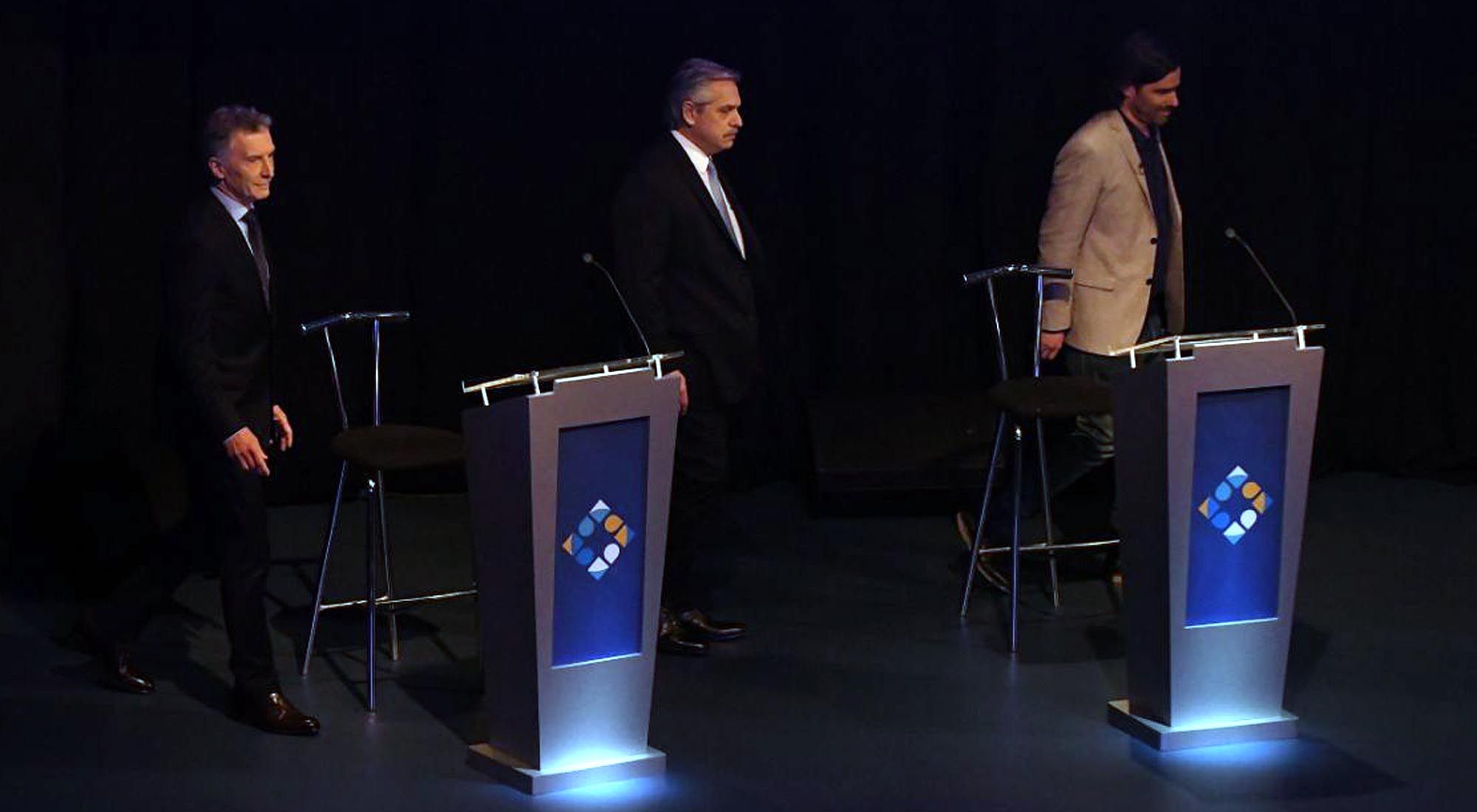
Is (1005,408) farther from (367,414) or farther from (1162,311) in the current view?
(367,414)

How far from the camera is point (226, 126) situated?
4742 mm

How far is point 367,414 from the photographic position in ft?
24.7

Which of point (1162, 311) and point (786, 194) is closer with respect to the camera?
point (1162, 311)

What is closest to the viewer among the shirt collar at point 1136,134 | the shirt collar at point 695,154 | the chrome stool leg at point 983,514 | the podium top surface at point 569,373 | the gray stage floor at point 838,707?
the podium top surface at point 569,373

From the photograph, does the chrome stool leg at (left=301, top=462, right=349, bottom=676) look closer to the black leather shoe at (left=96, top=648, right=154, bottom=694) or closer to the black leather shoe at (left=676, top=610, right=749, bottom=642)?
the black leather shoe at (left=96, top=648, right=154, bottom=694)

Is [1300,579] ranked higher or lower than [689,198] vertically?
lower

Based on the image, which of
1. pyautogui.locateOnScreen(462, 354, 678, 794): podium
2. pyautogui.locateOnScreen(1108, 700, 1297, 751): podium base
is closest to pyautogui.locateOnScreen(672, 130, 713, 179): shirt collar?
pyautogui.locateOnScreen(462, 354, 678, 794): podium

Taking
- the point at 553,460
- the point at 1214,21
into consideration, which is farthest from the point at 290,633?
the point at 1214,21

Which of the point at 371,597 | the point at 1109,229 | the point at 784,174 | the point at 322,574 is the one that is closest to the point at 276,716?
the point at 371,597

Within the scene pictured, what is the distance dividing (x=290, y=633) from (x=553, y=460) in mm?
1850

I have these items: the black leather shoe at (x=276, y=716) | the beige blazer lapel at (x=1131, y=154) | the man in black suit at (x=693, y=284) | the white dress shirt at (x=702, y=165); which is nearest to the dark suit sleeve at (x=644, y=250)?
the man in black suit at (x=693, y=284)

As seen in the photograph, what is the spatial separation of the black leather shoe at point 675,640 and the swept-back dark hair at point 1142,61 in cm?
201

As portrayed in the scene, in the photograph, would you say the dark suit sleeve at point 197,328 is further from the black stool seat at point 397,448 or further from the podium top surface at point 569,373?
the podium top surface at point 569,373

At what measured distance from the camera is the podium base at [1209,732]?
466 centimetres
